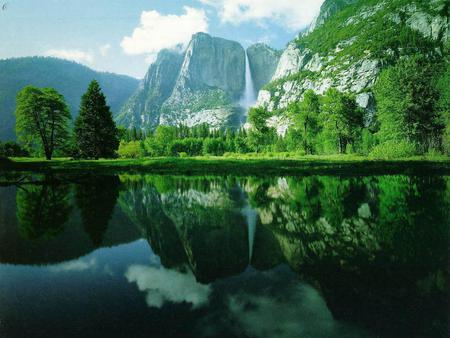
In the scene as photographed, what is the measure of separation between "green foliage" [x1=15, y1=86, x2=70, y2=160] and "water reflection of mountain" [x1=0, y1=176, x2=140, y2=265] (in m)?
38.4

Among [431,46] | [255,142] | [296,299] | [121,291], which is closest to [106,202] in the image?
[121,291]

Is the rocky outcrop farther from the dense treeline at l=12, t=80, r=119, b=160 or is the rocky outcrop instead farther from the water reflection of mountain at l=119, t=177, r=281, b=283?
the water reflection of mountain at l=119, t=177, r=281, b=283

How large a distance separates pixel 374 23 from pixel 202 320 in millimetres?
217845

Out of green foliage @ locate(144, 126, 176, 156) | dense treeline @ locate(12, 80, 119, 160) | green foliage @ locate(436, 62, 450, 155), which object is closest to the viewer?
green foliage @ locate(436, 62, 450, 155)

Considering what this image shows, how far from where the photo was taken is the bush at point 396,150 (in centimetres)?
4034

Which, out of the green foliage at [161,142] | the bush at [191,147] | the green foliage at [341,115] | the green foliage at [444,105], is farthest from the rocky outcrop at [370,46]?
the green foliage at [444,105]

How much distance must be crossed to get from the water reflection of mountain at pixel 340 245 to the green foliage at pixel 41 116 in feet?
142

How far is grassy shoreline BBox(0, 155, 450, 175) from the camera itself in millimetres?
32094

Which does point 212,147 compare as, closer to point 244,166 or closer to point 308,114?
point 308,114

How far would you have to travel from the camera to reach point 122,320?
4742 mm

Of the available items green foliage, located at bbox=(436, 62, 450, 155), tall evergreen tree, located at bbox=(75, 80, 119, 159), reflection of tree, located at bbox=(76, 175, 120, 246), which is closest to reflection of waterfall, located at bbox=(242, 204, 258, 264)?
reflection of tree, located at bbox=(76, 175, 120, 246)

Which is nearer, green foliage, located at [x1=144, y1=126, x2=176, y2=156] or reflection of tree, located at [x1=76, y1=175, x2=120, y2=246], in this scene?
reflection of tree, located at [x1=76, y1=175, x2=120, y2=246]

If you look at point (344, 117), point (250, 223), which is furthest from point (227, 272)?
point (344, 117)

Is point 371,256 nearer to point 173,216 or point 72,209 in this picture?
point 173,216
